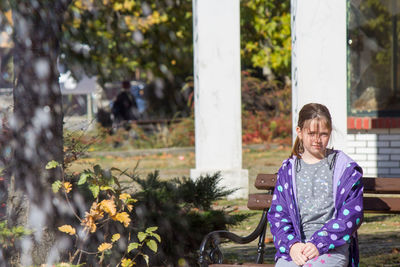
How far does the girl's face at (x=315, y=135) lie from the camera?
3.62 m

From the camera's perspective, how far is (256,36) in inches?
758

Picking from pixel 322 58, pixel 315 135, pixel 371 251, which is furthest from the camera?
pixel 322 58

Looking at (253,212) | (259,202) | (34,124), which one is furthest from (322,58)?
(34,124)

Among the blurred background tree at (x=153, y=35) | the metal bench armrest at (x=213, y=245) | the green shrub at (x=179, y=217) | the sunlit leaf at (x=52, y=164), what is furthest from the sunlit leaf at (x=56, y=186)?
the blurred background tree at (x=153, y=35)

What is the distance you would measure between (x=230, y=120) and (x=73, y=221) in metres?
4.58

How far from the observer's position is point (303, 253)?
3561mm

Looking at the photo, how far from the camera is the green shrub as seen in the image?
4.96 metres

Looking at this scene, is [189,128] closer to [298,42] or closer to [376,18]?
[376,18]

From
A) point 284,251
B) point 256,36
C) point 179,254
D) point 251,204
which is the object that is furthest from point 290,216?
point 256,36

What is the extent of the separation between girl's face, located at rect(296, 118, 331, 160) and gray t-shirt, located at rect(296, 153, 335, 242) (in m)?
0.08

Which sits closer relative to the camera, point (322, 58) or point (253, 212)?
point (253, 212)

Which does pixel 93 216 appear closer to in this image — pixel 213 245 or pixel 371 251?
pixel 213 245

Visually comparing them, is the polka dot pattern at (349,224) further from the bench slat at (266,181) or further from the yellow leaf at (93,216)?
the yellow leaf at (93,216)

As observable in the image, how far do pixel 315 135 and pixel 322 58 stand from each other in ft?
13.5
